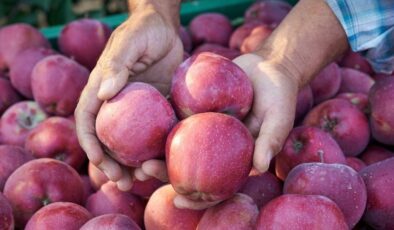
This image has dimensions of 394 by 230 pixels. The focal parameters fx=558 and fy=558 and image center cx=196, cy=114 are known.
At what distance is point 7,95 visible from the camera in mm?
2090

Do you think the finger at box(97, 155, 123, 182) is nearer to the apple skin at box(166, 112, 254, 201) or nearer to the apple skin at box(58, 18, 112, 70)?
the apple skin at box(166, 112, 254, 201)

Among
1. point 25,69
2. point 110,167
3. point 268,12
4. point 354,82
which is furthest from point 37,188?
point 268,12

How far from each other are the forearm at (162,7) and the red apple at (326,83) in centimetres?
54

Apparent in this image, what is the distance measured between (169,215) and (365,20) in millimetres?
809

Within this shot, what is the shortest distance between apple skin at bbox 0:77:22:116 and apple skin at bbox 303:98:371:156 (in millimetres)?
1112

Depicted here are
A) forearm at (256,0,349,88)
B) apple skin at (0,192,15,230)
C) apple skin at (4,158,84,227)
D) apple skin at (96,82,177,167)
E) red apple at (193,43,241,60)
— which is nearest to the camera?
apple skin at (96,82,177,167)

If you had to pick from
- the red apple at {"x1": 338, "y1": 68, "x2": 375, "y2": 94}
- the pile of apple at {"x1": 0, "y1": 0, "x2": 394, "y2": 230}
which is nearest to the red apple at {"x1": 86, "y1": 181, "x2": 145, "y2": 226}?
the pile of apple at {"x1": 0, "y1": 0, "x2": 394, "y2": 230}

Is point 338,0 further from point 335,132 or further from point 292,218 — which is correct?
point 292,218

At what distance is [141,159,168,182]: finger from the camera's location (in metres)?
1.24

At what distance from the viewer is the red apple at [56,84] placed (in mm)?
1888

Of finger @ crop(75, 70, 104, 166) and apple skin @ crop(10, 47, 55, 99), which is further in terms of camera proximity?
apple skin @ crop(10, 47, 55, 99)

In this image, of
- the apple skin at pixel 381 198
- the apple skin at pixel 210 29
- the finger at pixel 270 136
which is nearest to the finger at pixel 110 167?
the finger at pixel 270 136

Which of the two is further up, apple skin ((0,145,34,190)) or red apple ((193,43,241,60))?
apple skin ((0,145,34,190))

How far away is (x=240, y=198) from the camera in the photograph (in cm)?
125
